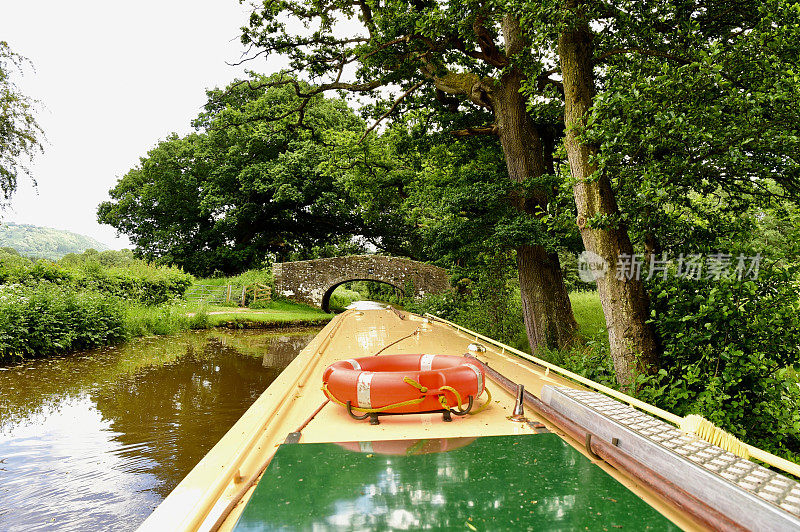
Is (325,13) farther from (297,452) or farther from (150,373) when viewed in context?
(297,452)

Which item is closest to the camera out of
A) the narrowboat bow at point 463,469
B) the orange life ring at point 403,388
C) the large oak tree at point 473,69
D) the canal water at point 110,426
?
the narrowboat bow at point 463,469

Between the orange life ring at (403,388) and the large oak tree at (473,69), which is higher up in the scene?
the large oak tree at (473,69)

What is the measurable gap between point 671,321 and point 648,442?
212 cm

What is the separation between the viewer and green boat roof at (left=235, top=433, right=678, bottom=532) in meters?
1.41

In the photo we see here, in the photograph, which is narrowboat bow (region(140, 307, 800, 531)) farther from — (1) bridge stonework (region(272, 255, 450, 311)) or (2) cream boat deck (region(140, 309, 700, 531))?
(1) bridge stonework (region(272, 255, 450, 311))

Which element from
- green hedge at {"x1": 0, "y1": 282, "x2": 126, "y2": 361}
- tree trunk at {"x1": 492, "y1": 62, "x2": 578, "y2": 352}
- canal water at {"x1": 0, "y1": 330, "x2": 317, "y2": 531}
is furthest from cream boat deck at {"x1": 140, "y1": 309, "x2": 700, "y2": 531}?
green hedge at {"x1": 0, "y1": 282, "x2": 126, "y2": 361}

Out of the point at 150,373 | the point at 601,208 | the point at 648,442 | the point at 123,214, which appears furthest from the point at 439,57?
the point at 123,214

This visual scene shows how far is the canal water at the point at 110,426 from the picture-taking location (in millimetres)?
3076

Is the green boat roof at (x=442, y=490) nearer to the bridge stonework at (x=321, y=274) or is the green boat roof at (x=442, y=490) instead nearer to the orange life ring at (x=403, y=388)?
the orange life ring at (x=403, y=388)

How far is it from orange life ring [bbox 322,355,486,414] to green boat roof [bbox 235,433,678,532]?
0.30 meters

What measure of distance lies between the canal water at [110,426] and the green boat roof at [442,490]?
1.93 metres

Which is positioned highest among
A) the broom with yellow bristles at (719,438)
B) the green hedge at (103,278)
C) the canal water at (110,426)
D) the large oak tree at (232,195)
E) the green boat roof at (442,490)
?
the large oak tree at (232,195)

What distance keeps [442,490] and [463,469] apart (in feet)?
0.72

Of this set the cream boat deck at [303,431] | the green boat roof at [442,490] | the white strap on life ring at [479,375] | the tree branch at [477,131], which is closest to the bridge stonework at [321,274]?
the tree branch at [477,131]
